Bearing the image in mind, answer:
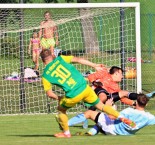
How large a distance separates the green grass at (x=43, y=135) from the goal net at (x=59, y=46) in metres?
1.57

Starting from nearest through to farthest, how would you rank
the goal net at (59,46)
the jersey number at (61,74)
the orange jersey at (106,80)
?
the jersey number at (61,74)
the orange jersey at (106,80)
the goal net at (59,46)

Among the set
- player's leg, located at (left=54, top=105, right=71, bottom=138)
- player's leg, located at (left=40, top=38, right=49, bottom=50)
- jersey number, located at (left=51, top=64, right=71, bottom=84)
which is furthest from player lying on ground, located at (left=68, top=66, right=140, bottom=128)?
player's leg, located at (left=40, top=38, right=49, bottom=50)

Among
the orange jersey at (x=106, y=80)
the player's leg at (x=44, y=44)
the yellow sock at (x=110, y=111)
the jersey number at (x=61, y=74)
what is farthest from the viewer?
the player's leg at (x=44, y=44)

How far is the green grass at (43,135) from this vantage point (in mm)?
11070

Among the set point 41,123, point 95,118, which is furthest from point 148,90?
point 95,118

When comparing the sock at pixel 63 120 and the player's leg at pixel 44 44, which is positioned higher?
the player's leg at pixel 44 44

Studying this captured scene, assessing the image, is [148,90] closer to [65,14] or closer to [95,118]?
[65,14]

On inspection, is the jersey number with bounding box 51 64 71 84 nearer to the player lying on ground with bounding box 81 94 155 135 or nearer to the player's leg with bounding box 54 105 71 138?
the player's leg with bounding box 54 105 71 138

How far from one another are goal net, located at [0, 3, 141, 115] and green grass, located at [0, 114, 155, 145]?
1.57 m

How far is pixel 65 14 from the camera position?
58.0ft

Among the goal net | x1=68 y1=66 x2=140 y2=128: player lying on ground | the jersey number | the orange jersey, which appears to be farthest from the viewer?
the goal net

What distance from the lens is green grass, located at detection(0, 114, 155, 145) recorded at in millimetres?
11070

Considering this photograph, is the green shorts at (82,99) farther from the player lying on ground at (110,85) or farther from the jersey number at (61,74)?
the player lying on ground at (110,85)

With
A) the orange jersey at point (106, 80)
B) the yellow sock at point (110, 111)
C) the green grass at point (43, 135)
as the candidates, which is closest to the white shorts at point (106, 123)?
the green grass at point (43, 135)
